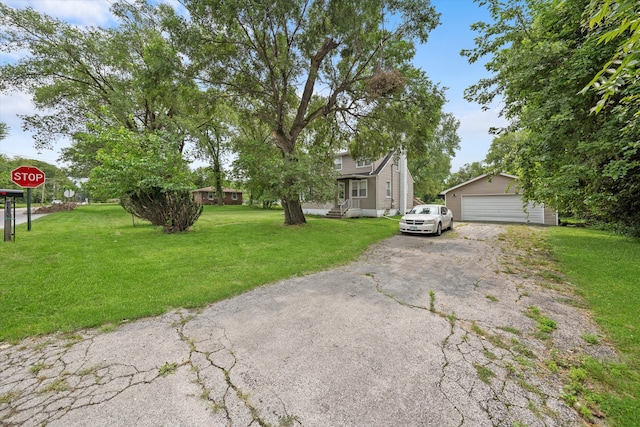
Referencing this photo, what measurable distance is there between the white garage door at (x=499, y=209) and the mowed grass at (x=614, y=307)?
8.62 m

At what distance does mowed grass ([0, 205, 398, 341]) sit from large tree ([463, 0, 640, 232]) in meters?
5.73

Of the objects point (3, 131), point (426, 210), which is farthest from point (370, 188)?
Answer: point (3, 131)

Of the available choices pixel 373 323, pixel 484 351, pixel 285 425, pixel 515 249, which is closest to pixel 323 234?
pixel 515 249

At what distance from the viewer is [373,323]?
11.0 feet

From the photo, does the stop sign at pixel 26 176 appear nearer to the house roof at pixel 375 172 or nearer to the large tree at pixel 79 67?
the large tree at pixel 79 67

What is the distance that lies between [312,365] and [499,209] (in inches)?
784

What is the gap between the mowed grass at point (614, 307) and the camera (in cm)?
209

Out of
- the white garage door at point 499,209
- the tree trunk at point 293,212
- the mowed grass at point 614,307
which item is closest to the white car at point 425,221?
the mowed grass at point 614,307

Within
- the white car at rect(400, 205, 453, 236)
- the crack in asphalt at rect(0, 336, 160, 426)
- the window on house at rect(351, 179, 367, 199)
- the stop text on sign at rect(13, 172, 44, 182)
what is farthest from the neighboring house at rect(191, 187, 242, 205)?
the crack in asphalt at rect(0, 336, 160, 426)

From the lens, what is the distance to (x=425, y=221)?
11164 millimetres

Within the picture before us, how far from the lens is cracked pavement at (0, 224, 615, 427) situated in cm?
196

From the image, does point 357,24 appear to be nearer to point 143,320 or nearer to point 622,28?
point 622,28

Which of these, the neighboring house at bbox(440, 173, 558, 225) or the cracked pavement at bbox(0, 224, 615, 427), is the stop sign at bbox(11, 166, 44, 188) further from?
the neighboring house at bbox(440, 173, 558, 225)

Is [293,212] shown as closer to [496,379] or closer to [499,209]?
[496,379]
